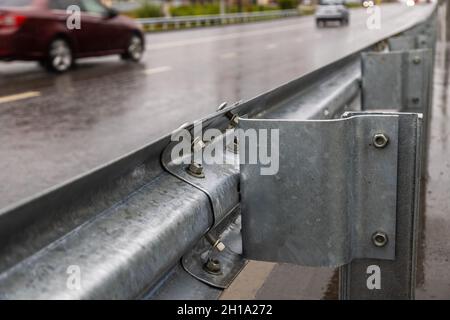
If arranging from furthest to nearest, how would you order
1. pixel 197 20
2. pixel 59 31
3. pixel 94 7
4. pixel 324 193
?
pixel 197 20 → pixel 94 7 → pixel 59 31 → pixel 324 193

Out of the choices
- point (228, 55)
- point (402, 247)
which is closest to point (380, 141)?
point (402, 247)

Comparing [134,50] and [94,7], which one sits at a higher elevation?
[94,7]

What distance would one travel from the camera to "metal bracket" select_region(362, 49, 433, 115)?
5.11m

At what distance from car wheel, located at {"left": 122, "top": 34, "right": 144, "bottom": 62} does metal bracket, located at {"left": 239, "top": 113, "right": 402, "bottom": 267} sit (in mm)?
16285

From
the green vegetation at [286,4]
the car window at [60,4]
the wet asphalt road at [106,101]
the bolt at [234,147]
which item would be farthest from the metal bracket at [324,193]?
the green vegetation at [286,4]

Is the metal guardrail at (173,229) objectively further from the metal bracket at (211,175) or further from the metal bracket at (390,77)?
the metal bracket at (390,77)

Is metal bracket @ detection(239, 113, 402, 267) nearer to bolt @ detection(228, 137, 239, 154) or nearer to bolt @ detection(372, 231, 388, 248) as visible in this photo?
bolt @ detection(372, 231, 388, 248)

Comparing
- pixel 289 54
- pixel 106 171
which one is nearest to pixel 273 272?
pixel 106 171

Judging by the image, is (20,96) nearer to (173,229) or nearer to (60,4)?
(60,4)

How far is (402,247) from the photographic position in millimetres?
2281

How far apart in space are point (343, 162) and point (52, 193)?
94 centimetres

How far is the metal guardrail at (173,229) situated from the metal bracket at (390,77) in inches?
92.0

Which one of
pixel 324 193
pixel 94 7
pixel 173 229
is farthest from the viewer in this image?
pixel 94 7

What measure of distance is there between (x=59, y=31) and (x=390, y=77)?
11.2 m
